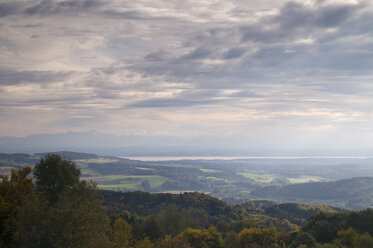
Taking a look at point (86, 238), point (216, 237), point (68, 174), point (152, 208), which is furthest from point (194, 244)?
point (152, 208)

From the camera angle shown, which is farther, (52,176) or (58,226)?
(52,176)

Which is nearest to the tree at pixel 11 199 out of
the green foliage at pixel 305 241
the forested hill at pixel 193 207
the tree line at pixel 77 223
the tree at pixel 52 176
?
the tree line at pixel 77 223

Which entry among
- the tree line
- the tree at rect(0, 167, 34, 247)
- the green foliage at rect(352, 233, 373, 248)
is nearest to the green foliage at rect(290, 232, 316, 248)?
the tree line

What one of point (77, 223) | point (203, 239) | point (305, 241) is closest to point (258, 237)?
point (305, 241)

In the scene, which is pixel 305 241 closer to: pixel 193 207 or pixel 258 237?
pixel 258 237

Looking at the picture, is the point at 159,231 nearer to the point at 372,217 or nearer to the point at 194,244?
the point at 194,244

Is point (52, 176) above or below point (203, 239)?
above

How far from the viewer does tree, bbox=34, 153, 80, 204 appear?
141ft

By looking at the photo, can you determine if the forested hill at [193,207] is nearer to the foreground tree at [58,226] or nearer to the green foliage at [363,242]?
the green foliage at [363,242]

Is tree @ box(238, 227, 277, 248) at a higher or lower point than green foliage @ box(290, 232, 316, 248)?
lower

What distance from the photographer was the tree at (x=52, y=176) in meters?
42.9

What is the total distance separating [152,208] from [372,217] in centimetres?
9806

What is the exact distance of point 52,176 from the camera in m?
43.2

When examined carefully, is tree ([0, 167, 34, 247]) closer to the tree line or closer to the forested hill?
the tree line
